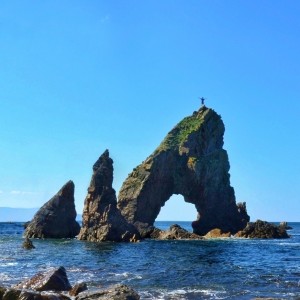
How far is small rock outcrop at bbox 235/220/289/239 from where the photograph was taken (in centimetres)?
9326

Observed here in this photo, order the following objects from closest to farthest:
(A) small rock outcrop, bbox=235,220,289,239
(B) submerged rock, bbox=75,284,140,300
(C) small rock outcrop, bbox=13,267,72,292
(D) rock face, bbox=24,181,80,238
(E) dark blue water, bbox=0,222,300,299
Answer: (B) submerged rock, bbox=75,284,140,300 < (C) small rock outcrop, bbox=13,267,72,292 < (E) dark blue water, bbox=0,222,300,299 < (D) rock face, bbox=24,181,80,238 < (A) small rock outcrop, bbox=235,220,289,239

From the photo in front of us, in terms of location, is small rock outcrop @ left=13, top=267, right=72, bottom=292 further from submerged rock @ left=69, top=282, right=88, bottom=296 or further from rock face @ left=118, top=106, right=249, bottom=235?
rock face @ left=118, top=106, right=249, bottom=235

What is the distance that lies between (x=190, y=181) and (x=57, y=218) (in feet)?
108

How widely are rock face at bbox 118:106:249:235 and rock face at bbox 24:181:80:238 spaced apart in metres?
12.3

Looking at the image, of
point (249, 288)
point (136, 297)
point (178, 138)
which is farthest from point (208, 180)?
point (136, 297)

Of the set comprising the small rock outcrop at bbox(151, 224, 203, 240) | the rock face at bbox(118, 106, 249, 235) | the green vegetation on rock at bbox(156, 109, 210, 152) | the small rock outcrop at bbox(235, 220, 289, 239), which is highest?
the green vegetation on rock at bbox(156, 109, 210, 152)

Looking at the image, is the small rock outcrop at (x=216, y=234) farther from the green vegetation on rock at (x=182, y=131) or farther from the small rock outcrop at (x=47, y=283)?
the small rock outcrop at (x=47, y=283)

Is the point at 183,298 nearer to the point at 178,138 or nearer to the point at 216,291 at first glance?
the point at 216,291

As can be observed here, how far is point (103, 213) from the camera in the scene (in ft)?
264

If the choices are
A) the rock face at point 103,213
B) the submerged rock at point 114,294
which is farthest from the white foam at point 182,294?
the rock face at point 103,213

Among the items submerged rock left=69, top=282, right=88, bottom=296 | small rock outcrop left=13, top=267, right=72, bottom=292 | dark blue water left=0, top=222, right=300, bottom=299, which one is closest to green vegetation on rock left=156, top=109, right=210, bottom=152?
dark blue water left=0, top=222, right=300, bottom=299

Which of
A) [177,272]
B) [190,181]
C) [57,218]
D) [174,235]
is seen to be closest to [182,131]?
[190,181]

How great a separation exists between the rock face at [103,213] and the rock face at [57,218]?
5.20 meters

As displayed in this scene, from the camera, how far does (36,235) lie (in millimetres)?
87000
